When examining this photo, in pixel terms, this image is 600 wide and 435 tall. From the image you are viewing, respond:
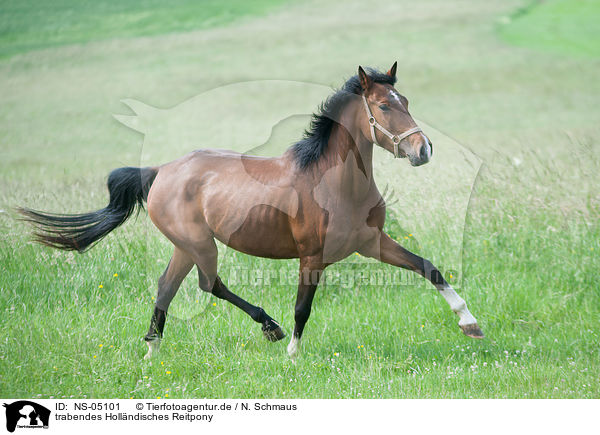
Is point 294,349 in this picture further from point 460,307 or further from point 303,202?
point 460,307

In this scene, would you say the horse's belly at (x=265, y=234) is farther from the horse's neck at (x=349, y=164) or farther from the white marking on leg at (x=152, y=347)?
the white marking on leg at (x=152, y=347)

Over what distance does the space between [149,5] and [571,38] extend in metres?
10.4

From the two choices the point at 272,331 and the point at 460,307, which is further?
the point at 272,331

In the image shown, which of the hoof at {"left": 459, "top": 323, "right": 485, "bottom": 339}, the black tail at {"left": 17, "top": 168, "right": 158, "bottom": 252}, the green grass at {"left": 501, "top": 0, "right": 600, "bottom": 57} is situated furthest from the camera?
the green grass at {"left": 501, "top": 0, "right": 600, "bottom": 57}

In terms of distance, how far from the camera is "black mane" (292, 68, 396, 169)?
3.72 metres

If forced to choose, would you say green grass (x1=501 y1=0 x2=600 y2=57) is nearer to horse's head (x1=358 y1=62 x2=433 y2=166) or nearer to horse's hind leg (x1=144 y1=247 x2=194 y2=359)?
horse's head (x1=358 y1=62 x2=433 y2=166)

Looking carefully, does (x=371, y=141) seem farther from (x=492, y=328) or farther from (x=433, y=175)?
(x=433, y=175)

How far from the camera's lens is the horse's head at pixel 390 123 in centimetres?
341

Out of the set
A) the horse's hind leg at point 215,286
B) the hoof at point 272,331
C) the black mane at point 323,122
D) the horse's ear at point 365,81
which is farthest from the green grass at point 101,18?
the horse's ear at point 365,81

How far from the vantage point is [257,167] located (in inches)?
157

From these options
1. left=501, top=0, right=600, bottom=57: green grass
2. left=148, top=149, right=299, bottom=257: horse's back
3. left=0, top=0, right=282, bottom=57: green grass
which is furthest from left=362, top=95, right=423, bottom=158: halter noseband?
left=501, top=0, right=600, bottom=57: green grass

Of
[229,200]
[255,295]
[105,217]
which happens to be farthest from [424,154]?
[105,217]
